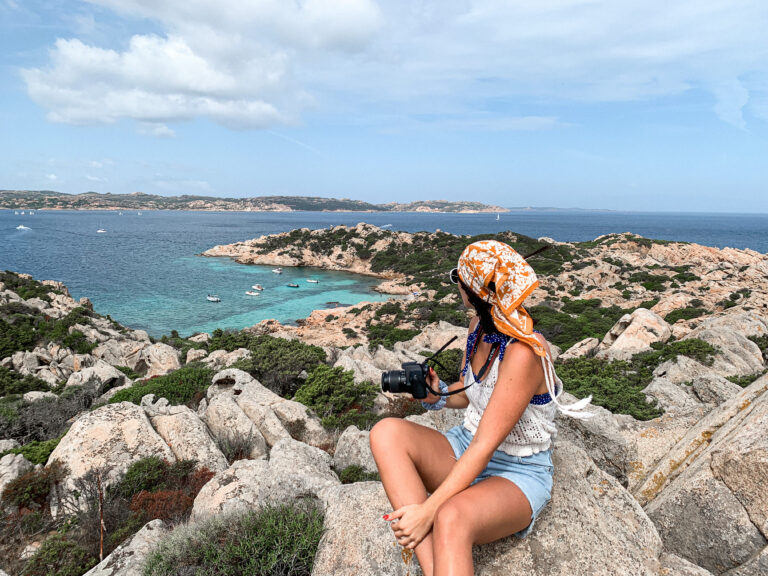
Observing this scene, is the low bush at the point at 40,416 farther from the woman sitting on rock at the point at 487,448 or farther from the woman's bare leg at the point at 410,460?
the woman sitting on rock at the point at 487,448

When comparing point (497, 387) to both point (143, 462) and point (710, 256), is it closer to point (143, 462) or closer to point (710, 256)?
point (143, 462)

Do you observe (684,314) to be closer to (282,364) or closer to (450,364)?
(450,364)

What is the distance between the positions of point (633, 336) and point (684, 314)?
321 inches

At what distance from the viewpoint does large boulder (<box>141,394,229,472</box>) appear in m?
6.42

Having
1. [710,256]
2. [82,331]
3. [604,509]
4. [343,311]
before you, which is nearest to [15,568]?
[604,509]

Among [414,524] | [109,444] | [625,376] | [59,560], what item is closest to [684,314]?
[625,376]

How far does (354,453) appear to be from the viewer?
627cm

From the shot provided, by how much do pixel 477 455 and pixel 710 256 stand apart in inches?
2132

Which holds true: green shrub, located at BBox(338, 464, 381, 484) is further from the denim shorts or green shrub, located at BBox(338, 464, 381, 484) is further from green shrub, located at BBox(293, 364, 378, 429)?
the denim shorts

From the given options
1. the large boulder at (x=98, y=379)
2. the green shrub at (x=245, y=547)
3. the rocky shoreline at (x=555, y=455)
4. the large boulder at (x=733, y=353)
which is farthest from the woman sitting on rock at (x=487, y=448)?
the large boulder at (x=98, y=379)

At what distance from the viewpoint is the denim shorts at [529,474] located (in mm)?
2652

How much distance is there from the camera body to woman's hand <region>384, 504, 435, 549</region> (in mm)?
836

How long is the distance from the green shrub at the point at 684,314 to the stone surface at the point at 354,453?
61.9 ft

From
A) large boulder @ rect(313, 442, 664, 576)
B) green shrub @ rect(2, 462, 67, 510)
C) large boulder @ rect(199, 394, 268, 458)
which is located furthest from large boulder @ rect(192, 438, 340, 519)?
green shrub @ rect(2, 462, 67, 510)
